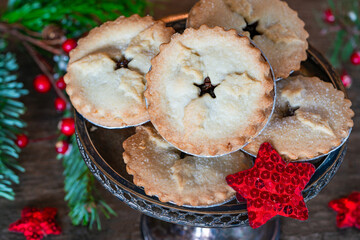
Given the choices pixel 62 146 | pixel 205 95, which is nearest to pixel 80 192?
pixel 62 146

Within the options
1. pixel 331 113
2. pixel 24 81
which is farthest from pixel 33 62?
pixel 331 113

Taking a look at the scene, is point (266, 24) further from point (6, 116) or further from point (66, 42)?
point (6, 116)

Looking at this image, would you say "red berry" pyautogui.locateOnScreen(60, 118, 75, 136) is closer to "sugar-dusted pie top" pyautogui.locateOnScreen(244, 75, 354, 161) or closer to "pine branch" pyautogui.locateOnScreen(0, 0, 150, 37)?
"pine branch" pyautogui.locateOnScreen(0, 0, 150, 37)

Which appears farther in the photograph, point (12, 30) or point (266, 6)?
point (12, 30)

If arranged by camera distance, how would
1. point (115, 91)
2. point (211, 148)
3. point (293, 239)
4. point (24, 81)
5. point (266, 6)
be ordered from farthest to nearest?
point (24, 81), point (293, 239), point (266, 6), point (115, 91), point (211, 148)

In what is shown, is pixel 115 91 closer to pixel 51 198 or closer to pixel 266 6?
pixel 266 6

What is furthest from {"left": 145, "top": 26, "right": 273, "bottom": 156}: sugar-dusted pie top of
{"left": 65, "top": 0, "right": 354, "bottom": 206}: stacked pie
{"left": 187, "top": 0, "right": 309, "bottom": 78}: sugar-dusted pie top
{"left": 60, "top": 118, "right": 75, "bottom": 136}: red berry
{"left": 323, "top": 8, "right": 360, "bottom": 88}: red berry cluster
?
{"left": 323, "top": 8, "right": 360, "bottom": 88}: red berry cluster

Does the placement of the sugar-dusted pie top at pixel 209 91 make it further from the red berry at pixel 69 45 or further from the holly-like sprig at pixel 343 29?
the holly-like sprig at pixel 343 29
